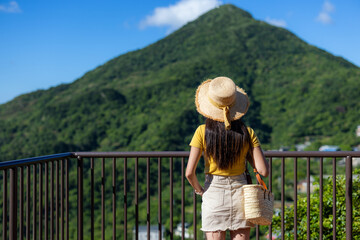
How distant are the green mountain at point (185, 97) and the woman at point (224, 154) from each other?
1272 inches

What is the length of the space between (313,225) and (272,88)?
4381 cm

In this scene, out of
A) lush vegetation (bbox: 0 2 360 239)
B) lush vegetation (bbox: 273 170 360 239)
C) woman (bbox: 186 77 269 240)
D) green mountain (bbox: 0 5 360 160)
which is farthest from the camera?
green mountain (bbox: 0 5 360 160)

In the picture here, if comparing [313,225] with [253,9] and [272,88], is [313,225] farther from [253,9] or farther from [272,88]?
[253,9]

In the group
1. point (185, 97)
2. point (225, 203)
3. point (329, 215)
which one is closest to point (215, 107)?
point (225, 203)

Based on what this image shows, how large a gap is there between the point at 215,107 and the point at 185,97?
146 feet

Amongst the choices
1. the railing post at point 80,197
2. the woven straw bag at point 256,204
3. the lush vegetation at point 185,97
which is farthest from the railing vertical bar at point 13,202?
the lush vegetation at point 185,97

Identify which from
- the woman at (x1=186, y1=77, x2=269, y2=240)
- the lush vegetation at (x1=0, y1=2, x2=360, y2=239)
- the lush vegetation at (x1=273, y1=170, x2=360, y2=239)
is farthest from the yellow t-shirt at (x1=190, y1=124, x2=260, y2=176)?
the lush vegetation at (x1=0, y1=2, x2=360, y2=239)

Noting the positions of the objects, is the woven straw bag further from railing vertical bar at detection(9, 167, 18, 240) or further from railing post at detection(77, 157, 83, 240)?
railing post at detection(77, 157, 83, 240)

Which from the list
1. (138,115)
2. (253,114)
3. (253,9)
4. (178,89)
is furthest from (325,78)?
(253,9)

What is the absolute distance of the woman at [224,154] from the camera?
198cm

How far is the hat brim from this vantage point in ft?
6.62

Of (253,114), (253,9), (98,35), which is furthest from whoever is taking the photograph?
(253,9)

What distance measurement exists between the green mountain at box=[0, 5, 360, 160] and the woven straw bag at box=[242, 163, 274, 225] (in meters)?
32.3

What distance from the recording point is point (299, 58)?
54094 mm
